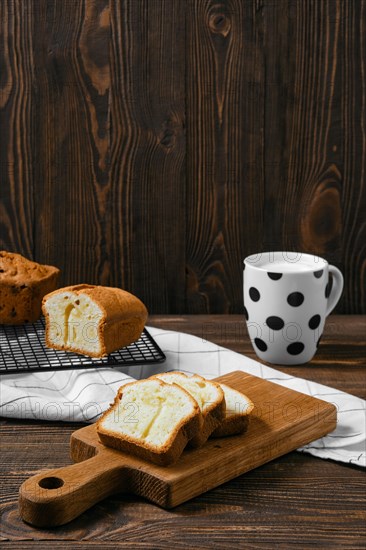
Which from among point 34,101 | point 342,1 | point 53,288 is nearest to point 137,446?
point 53,288

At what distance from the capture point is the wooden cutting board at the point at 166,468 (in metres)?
0.98

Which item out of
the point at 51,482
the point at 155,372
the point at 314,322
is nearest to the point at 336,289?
the point at 314,322

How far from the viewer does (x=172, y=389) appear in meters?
1.14

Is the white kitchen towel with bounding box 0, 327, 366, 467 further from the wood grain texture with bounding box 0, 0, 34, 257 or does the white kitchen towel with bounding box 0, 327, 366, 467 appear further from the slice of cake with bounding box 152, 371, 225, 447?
the wood grain texture with bounding box 0, 0, 34, 257

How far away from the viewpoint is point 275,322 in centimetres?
152

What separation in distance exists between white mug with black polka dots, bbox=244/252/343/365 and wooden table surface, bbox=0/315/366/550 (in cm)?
38

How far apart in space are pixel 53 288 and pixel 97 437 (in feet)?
2.05

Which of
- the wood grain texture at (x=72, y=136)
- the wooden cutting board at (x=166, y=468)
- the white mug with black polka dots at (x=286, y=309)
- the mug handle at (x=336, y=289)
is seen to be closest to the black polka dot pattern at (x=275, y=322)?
the white mug with black polka dots at (x=286, y=309)

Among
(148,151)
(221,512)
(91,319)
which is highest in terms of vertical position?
(148,151)

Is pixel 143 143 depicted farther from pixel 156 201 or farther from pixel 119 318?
pixel 119 318

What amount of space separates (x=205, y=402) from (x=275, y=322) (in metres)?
0.42

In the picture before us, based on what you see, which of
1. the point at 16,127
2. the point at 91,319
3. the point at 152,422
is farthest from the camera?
the point at 16,127

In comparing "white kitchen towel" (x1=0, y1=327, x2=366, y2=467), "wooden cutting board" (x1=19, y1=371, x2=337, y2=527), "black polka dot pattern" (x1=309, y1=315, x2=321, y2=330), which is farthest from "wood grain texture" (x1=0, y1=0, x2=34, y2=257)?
"wooden cutting board" (x1=19, y1=371, x2=337, y2=527)

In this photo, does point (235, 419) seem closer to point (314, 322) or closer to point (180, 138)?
point (314, 322)
